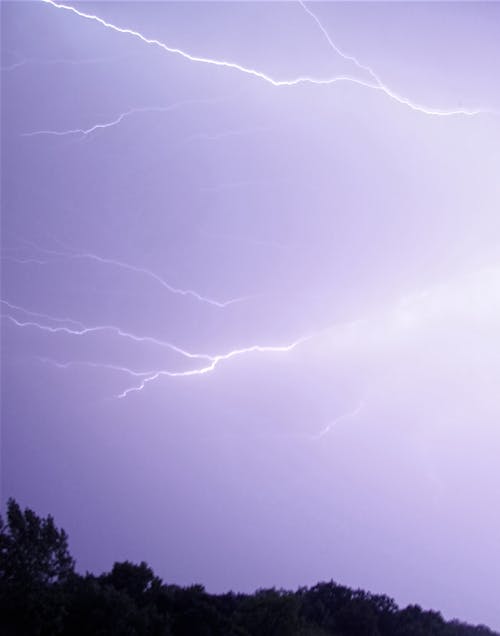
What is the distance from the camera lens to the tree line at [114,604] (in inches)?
491

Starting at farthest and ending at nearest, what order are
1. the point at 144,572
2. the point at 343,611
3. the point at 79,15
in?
the point at 343,611, the point at 144,572, the point at 79,15

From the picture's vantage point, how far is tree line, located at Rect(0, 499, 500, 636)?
12.5m

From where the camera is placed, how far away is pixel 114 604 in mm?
13211

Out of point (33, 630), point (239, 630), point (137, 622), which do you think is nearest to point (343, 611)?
point (239, 630)

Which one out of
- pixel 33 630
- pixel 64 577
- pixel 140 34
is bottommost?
pixel 33 630

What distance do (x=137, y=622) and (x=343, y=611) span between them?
1050 centimetres

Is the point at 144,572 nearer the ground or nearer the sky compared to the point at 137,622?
nearer the sky

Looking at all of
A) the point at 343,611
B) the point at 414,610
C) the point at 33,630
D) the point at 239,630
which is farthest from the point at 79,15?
the point at 414,610

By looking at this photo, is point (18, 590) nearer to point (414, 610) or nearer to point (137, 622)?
point (137, 622)

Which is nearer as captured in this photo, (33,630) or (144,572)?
(33,630)

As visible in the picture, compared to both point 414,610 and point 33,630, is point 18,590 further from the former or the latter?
point 414,610

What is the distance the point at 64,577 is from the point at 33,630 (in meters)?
1.25

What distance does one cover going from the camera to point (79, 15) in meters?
15.4

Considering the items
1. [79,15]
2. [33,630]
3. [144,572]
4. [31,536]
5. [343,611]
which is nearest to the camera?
[33,630]
